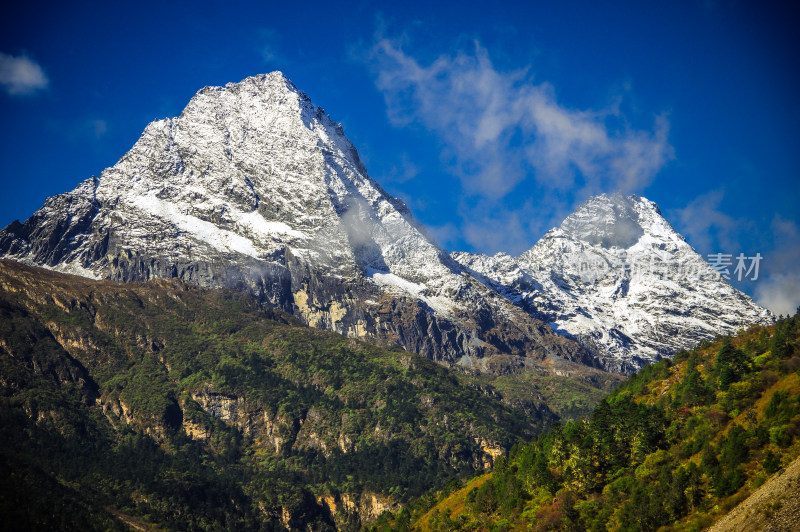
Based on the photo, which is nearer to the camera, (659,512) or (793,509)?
(793,509)

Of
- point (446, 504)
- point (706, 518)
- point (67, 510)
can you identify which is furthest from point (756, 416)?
point (67, 510)

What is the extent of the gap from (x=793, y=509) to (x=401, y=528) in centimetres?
10408

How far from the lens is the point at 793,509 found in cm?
9131

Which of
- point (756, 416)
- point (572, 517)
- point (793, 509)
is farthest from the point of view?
point (572, 517)

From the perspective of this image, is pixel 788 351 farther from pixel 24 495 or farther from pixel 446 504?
pixel 24 495

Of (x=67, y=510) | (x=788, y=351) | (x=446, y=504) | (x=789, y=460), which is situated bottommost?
(x=67, y=510)

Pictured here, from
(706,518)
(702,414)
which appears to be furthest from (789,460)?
(702,414)

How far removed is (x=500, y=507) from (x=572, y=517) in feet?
84.6

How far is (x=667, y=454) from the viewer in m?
130

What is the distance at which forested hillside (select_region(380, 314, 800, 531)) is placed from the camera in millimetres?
110375

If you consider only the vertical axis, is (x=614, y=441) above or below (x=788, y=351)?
below

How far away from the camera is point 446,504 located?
183m

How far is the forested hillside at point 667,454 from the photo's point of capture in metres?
110

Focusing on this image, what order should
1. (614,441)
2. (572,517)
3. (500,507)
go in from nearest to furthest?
(572,517), (614,441), (500,507)
